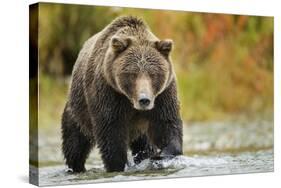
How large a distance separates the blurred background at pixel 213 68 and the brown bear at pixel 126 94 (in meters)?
0.65

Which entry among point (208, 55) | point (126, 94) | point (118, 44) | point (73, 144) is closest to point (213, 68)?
point (208, 55)

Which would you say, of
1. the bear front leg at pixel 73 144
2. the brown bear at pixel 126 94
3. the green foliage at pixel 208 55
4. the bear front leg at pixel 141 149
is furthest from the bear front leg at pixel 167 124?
the green foliage at pixel 208 55

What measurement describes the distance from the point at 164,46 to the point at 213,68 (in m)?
2.14

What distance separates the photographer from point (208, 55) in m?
11.2

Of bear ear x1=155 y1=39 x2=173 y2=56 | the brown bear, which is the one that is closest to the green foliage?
the brown bear

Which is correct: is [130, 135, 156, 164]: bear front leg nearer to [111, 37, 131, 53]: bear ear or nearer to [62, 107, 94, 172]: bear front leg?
[62, 107, 94, 172]: bear front leg

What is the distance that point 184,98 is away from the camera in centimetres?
1146

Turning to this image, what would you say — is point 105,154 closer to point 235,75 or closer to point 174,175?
point 174,175

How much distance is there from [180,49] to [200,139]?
158cm

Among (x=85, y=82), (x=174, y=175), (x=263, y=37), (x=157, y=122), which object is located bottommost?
(x=174, y=175)

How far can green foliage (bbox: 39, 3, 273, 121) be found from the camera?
33.7ft

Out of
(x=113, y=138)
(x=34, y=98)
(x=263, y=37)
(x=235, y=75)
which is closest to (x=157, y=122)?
(x=113, y=138)

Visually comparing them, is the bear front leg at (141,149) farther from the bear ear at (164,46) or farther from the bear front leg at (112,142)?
the bear ear at (164,46)

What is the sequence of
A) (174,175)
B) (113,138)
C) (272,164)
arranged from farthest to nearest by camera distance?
(272,164)
(174,175)
(113,138)
